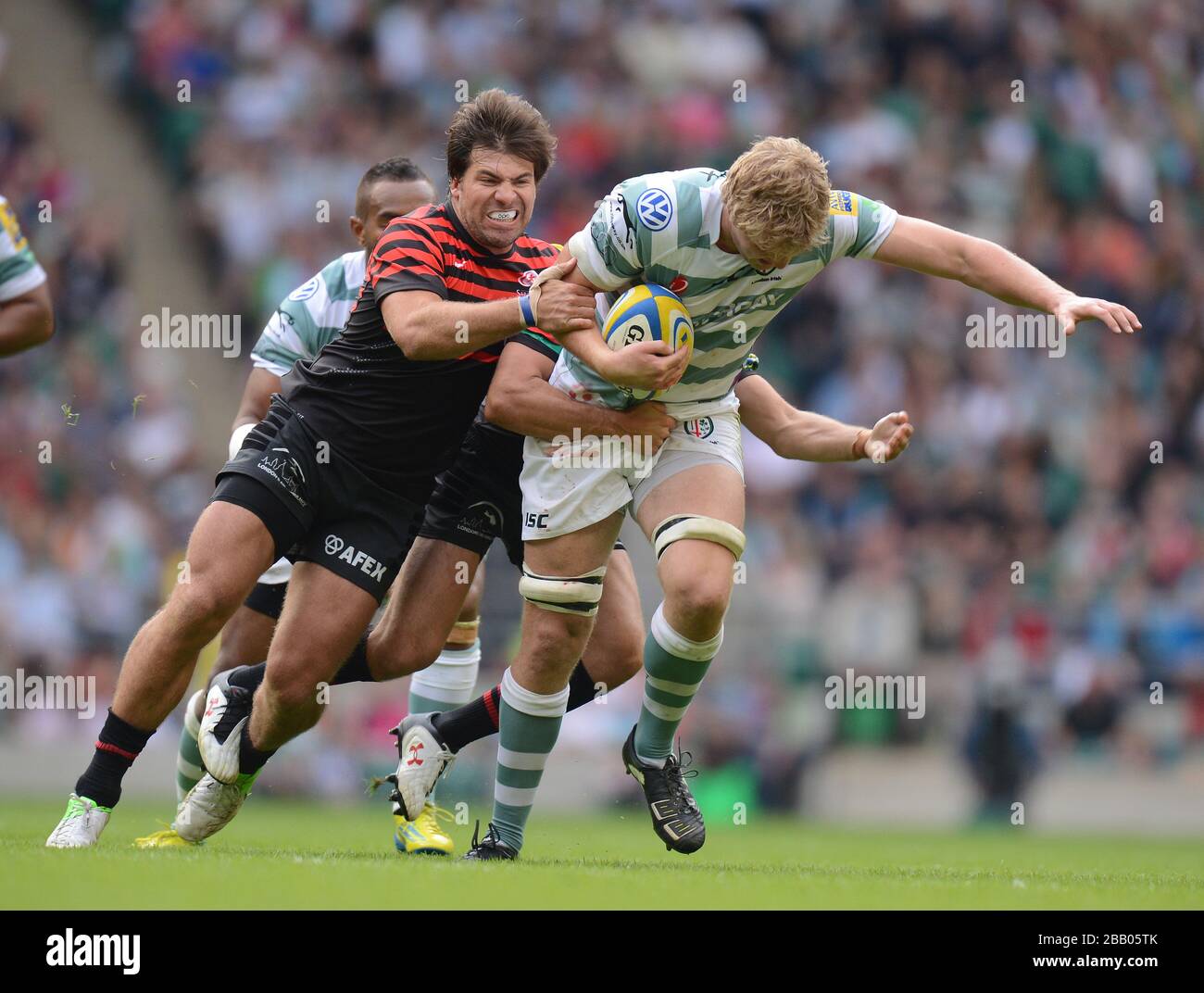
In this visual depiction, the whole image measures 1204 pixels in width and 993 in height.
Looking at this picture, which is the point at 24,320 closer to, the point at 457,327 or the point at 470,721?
the point at 457,327

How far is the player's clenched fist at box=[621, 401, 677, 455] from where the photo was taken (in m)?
5.75

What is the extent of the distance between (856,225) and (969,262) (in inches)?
16.2

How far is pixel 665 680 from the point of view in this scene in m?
5.91

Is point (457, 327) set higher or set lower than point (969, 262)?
lower

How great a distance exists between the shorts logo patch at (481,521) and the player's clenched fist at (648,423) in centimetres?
85

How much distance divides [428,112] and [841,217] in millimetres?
10680

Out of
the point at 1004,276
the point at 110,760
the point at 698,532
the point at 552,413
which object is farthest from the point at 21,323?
the point at 1004,276

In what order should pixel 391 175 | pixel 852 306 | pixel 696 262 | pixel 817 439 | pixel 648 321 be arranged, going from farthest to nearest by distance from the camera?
pixel 852 306 → pixel 391 175 → pixel 817 439 → pixel 696 262 → pixel 648 321

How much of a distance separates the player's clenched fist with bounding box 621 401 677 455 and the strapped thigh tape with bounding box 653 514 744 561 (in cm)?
31

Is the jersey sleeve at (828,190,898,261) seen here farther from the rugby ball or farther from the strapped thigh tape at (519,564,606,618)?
the strapped thigh tape at (519,564,606,618)

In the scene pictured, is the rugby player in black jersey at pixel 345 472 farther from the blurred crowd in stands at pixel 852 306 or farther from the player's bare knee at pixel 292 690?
the blurred crowd in stands at pixel 852 306

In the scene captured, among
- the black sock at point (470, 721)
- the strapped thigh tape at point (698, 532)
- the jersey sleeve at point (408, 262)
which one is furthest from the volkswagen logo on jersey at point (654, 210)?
the black sock at point (470, 721)
